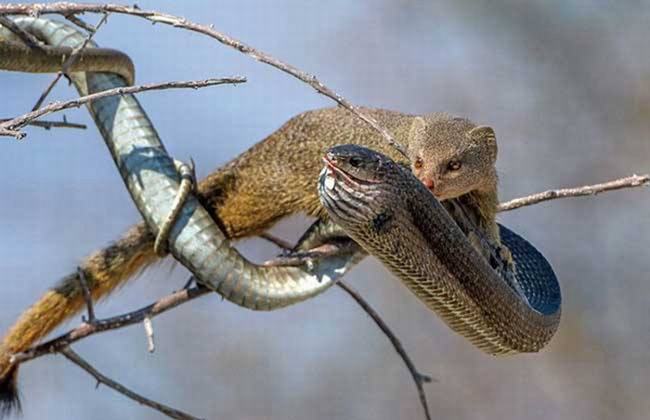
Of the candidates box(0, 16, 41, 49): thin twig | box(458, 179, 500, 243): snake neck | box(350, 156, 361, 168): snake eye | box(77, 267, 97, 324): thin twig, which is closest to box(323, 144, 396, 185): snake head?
box(350, 156, 361, 168): snake eye

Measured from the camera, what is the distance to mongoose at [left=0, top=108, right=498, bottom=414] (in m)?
3.61

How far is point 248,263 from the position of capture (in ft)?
12.1

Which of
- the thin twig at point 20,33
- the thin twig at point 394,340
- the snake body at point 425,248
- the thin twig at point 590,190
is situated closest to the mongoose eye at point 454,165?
the thin twig at point 590,190

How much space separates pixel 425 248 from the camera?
6.89 feet

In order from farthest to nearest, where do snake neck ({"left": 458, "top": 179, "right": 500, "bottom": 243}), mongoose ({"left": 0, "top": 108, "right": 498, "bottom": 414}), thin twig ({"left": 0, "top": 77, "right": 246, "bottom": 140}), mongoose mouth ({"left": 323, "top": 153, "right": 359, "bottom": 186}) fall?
mongoose ({"left": 0, "top": 108, "right": 498, "bottom": 414}), snake neck ({"left": 458, "top": 179, "right": 500, "bottom": 243}), thin twig ({"left": 0, "top": 77, "right": 246, "bottom": 140}), mongoose mouth ({"left": 323, "top": 153, "right": 359, "bottom": 186})

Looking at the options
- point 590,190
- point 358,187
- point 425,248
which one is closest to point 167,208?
point 590,190

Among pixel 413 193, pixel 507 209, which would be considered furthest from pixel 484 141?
pixel 413 193

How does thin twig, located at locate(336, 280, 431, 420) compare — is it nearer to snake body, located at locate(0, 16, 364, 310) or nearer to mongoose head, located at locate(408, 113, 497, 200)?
snake body, located at locate(0, 16, 364, 310)

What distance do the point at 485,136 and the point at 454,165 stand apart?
262 millimetres

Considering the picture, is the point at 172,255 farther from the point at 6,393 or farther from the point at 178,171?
the point at 6,393

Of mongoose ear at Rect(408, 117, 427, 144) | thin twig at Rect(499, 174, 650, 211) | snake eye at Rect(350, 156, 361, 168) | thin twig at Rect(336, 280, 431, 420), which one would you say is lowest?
thin twig at Rect(336, 280, 431, 420)

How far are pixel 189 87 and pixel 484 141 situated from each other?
1.62 m

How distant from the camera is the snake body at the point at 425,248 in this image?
1.90m

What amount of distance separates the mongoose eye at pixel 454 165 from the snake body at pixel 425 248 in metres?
0.80
